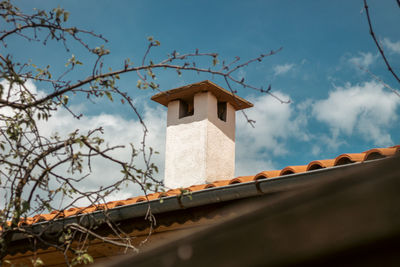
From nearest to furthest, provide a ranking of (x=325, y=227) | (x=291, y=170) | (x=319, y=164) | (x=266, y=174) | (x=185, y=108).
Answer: (x=325, y=227) < (x=319, y=164) < (x=291, y=170) < (x=266, y=174) < (x=185, y=108)

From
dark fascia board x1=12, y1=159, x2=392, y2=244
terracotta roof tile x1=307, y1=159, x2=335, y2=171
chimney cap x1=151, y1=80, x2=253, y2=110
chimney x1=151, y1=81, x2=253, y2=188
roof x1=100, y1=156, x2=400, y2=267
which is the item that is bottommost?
roof x1=100, y1=156, x2=400, y2=267

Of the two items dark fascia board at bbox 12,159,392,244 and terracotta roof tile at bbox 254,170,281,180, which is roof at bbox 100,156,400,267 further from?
terracotta roof tile at bbox 254,170,281,180

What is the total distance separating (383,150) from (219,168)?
4.81 meters

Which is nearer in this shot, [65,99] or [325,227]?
[325,227]

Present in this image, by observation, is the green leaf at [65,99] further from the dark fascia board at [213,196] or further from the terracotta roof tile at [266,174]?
the terracotta roof tile at [266,174]

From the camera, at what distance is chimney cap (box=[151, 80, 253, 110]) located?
25.9ft

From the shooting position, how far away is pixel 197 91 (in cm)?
810

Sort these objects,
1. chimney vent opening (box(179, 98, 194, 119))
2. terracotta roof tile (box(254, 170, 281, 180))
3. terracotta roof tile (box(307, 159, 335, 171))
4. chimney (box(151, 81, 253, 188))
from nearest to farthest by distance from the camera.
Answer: terracotta roof tile (box(307, 159, 335, 171)) < terracotta roof tile (box(254, 170, 281, 180)) < chimney (box(151, 81, 253, 188)) < chimney vent opening (box(179, 98, 194, 119))

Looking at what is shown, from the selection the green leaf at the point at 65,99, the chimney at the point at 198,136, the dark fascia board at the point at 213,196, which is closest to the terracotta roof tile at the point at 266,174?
the dark fascia board at the point at 213,196

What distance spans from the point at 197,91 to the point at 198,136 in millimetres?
867

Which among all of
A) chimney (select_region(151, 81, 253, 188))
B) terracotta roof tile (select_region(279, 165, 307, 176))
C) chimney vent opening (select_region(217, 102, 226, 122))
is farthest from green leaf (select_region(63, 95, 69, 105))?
chimney vent opening (select_region(217, 102, 226, 122))

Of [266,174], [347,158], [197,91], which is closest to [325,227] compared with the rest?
[347,158]

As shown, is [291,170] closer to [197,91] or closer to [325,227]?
[325,227]

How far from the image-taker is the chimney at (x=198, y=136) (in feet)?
25.2
